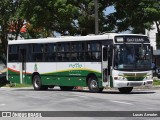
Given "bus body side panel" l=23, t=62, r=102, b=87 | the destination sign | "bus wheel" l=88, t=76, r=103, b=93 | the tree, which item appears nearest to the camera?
the destination sign

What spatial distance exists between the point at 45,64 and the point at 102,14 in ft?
34.4

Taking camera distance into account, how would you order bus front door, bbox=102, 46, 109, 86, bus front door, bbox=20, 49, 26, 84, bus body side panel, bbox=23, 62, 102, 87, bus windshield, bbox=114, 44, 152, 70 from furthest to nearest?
1. bus front door, bbox=20, 49, 26, 84
2. bus body side panel, bbox=23, 62, 102, 87
3. bus front door, bbox=102, 46, 109, 86
4. bus windshield, bbox=114, 44, 152, 70

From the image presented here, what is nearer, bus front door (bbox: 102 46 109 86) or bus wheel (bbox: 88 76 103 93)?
bus front door (bbox: 102 46 109 86)

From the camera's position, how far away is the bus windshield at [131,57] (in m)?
26.1

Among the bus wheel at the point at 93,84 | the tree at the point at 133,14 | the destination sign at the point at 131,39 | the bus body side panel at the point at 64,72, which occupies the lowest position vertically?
the bus wheel at the point at 93,84

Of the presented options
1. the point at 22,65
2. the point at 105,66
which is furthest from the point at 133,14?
the point at 105,66

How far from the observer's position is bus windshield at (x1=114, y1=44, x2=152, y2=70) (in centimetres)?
2609

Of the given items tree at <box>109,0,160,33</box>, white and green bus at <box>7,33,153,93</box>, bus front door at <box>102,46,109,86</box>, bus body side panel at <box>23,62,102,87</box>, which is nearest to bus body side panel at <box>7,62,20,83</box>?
white and green bus at <box>7,33,153,93</box>

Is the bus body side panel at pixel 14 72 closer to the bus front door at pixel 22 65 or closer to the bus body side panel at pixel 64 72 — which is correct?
the bus front door at pixel 22 65

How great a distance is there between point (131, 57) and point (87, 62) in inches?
104

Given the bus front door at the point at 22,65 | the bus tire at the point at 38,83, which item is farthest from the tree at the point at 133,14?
the bus tire at the point at 38,83

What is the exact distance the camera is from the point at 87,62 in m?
27.8

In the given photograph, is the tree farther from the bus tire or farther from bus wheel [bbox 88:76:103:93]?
bus wheel [bbox 88:76:103:93]

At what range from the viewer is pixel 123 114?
50.8ft
